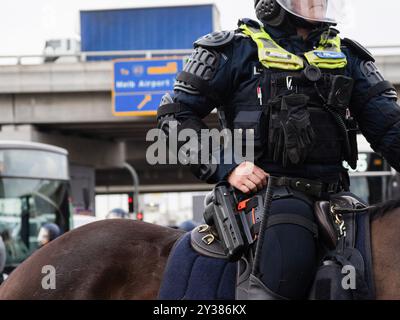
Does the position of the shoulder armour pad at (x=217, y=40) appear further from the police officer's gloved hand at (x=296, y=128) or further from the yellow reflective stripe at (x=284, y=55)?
the police officer's gloved hand at (x=296, y=128)

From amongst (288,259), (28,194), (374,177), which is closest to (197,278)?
(288,259)

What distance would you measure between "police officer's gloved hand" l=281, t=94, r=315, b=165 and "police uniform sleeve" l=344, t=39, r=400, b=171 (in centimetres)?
44

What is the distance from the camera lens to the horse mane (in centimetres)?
374

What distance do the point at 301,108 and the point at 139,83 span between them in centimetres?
2401

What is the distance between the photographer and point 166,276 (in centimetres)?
389

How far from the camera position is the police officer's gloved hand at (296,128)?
360 centimetres

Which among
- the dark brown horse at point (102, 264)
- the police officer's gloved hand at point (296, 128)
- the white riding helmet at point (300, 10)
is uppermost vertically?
the white riding helmet at point (300, 10)

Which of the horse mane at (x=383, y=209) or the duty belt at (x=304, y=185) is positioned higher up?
the duty belt at (x=304, y=185)

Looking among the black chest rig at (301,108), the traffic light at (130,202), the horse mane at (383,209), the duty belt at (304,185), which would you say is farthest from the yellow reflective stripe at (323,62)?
the traffic light at (130,202)

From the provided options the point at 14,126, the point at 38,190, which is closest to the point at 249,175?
the point at 38,190

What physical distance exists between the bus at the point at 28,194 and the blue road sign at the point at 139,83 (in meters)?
11.3

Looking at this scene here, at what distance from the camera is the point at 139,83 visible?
2741 centimetres

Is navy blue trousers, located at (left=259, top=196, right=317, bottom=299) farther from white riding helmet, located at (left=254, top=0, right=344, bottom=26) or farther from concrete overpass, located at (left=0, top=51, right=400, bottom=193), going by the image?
concrete overpass, located at (left=0, top=51, right=400, bottom=193)

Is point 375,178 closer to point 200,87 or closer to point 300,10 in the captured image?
point 300,10
